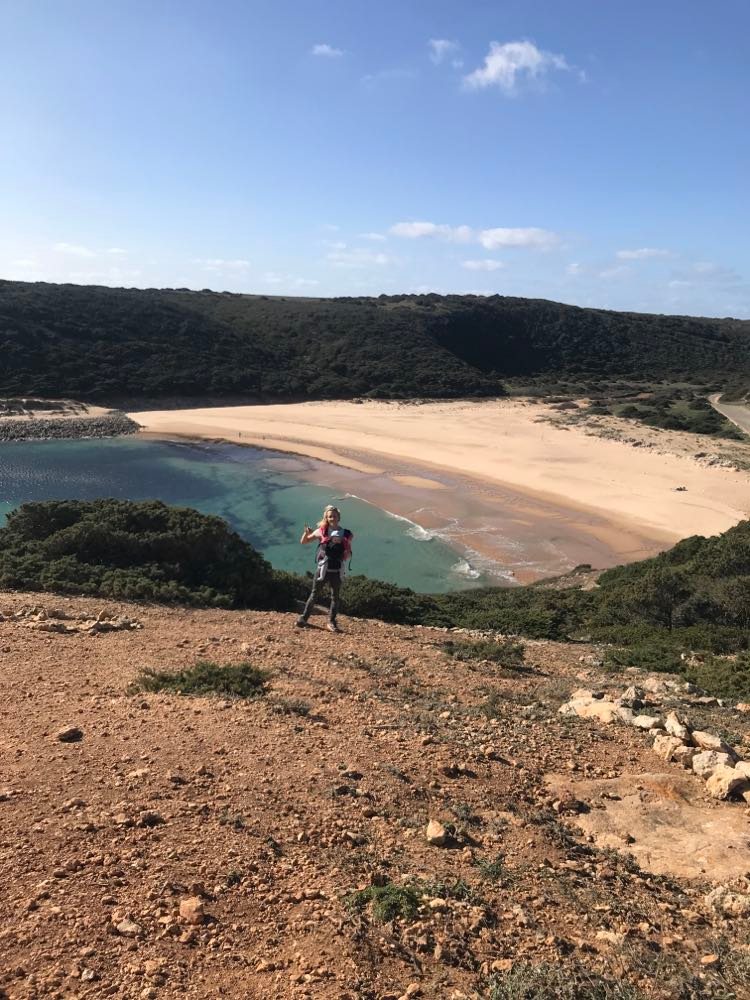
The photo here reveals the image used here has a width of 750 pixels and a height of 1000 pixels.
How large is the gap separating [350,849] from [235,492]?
2943cm

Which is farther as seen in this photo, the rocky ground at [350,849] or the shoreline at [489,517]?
the shoreline at [489,517]

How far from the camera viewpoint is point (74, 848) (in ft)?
12.2

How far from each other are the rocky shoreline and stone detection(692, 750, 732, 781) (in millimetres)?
46363

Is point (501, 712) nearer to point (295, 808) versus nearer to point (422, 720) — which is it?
point (422, 720)

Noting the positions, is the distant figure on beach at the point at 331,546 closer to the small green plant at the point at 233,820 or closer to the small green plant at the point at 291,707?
the small green plant at the point at 291,707

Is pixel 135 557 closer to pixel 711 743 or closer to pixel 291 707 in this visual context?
pixel 291 707

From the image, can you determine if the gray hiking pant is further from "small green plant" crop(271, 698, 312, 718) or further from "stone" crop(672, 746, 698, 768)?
"stone" crop(672, 746, 698, 768)

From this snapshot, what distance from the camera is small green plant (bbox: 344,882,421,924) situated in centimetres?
338

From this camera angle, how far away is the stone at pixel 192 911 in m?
3.26

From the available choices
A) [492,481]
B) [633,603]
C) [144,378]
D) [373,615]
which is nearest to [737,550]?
[633,603]

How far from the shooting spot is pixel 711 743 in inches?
218

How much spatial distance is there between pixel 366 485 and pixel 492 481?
6.55 meters

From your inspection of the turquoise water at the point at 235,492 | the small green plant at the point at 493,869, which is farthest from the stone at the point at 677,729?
the turquoise water at the point at 235,492

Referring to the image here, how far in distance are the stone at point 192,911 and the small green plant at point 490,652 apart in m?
5.70
